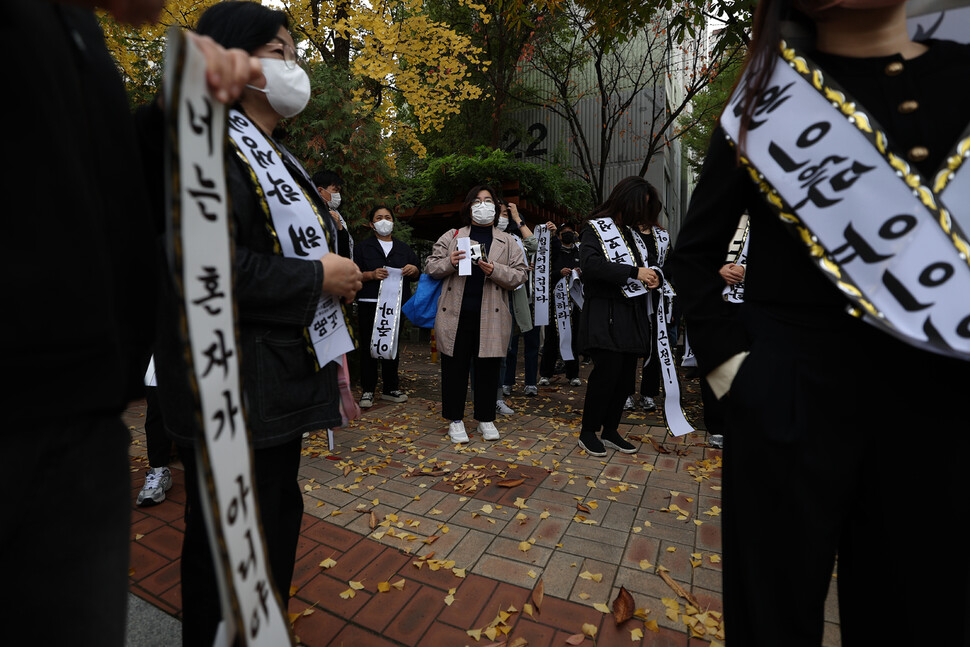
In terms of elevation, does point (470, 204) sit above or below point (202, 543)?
above

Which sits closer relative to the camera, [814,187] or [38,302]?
[38,302]

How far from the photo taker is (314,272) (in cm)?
152

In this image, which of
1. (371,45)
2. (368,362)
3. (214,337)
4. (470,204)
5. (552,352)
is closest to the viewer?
(214,337)

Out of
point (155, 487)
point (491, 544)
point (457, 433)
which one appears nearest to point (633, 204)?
point (457, 433)

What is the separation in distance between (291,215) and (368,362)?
4695 millimetres

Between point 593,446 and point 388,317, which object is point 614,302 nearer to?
point 593,446

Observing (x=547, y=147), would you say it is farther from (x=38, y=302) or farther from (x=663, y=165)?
(x=38, y=302)

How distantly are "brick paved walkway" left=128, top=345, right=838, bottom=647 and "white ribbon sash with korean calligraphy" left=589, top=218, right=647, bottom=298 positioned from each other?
4.38ft

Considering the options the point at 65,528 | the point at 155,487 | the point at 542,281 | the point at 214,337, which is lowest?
the point at 155,487

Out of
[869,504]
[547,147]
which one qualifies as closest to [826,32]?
[869,504]

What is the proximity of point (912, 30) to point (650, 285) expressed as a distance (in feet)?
8.89

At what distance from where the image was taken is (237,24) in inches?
59.4

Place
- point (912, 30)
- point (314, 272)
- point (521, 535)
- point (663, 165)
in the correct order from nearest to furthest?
point (912, 30)
point (314, 272)
point (521, 535)
point (663, 165)

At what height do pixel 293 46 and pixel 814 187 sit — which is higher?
pixel 293 46
